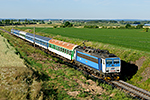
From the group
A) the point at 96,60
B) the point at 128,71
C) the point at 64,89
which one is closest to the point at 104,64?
the point at 96,60

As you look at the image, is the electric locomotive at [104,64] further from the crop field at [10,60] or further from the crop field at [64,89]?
the crop field at [10,60]

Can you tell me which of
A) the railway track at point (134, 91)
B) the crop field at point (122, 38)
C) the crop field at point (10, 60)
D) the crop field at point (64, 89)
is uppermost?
the crop field at point (122, 38)

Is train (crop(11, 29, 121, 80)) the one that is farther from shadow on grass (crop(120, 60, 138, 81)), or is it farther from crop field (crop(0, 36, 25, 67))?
crop field (crop(0, 36, 25, 67))

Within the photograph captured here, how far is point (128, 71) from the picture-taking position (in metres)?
26.4

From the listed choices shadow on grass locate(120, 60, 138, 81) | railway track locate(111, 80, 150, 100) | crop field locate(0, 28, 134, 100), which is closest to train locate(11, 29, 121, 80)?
railway track locate(111, 80, 150, 100)

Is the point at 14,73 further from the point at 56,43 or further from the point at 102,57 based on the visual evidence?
the point at 56,43

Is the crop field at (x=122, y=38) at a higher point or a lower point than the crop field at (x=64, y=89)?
higher

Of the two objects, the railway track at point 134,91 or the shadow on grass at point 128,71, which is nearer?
the railway track at point 134,91

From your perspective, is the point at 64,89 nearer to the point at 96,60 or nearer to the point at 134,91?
the point at 96,60

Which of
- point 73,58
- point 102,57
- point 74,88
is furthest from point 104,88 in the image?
point 73,58

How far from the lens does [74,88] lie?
17750mm

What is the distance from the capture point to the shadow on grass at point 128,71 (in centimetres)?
2471

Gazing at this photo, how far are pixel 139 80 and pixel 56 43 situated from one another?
21.7 metres

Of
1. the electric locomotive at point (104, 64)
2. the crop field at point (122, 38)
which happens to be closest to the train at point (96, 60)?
the electric locomotive at point (104, 64)
